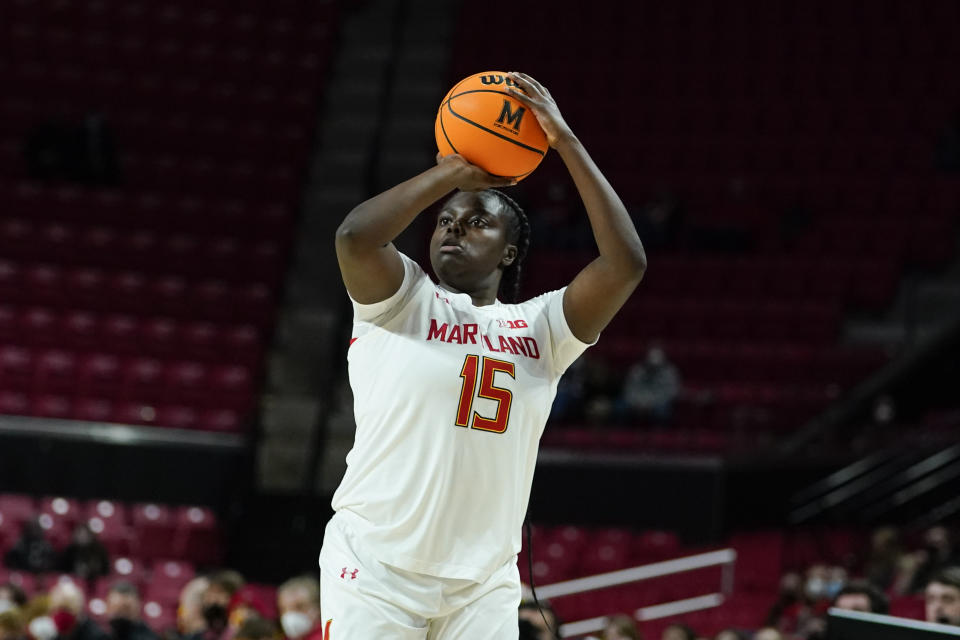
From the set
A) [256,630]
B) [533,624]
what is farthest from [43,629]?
[533,624]

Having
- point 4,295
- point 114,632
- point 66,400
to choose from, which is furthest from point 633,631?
point 4,295

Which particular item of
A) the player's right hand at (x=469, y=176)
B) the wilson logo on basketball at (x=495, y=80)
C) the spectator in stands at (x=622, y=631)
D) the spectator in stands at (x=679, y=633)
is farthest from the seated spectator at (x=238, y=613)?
the wilson logo on basketball at (x=495, y=80)

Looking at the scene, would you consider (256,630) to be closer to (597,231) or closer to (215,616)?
(215,616)

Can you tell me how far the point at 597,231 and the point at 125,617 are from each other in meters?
4.93

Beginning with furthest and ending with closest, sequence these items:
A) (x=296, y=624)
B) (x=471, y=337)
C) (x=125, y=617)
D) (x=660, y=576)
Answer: (x=660, y=576), (x=125, y=617), (x=296, y=624), (x=471, y=337)

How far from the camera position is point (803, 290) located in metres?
14.4

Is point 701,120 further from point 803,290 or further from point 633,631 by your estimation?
point 633,631

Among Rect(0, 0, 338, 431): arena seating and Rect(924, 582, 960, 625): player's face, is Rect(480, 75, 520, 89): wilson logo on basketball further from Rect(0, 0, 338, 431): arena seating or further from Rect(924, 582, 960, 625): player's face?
Rect(0, 0, 338, 431): arena seating

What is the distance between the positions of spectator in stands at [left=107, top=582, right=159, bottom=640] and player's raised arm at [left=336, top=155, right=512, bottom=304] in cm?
448

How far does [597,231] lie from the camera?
3461 mm

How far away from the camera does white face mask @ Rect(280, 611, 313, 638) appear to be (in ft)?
22.0

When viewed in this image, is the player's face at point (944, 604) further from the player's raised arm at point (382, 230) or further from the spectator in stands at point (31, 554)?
the spectator in stands at point (31, 554)

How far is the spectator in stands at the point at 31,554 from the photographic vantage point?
10.4 m

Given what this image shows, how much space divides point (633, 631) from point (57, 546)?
5.79 meters
